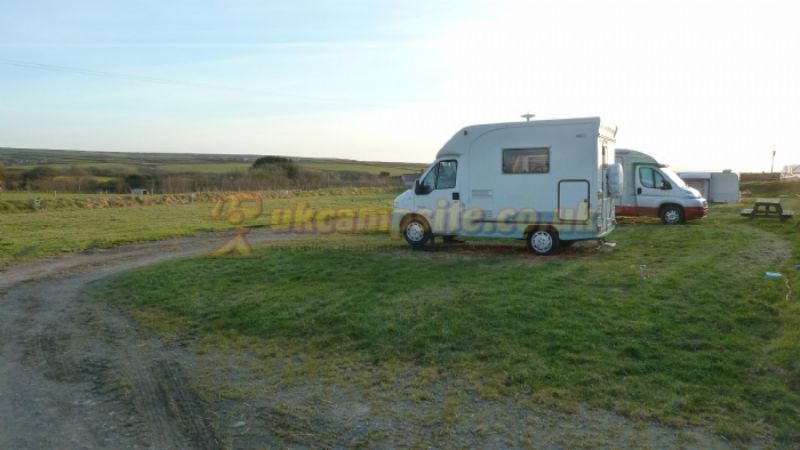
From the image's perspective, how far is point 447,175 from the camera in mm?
14352

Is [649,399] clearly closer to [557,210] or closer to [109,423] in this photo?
[109,423]

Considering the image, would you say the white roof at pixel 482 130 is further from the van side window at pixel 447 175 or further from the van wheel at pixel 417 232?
the van wheel at pixel 417 232

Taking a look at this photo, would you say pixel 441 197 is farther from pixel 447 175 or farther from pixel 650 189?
pixel 650 189

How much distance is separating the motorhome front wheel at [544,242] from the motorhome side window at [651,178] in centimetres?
939

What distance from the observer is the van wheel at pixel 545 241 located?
→ 1335 centimetres

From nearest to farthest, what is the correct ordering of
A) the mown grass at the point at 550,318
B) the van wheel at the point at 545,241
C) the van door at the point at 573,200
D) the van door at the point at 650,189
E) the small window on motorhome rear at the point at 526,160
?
1. the mown grass at the point at 550,318
2. the van door at the point at 573,200
3. the small window on motorhome rear at the point at 526,160
4. the van wheel at the point at 545,241
5. the van door at the point at 650,189

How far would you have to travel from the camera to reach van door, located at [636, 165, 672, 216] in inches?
823

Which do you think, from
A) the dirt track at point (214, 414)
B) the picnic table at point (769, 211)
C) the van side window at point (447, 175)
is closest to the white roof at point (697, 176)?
the picnic table at point (769, 211)

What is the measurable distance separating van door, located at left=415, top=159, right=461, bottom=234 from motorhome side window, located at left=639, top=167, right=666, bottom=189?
981 centimetres

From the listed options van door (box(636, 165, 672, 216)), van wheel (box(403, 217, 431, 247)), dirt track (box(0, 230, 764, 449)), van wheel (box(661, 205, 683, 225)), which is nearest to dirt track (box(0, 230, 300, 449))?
dirt track (box(0, 230, 764, 449))

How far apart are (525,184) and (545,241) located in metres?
1.31

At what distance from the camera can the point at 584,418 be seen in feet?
16.1

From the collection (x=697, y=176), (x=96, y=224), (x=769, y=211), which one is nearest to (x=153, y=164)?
(x=96, y=224)

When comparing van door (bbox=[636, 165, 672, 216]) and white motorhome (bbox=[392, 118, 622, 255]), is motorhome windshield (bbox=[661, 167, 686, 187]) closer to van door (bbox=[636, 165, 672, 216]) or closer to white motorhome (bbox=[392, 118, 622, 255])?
van door (bbox=[636, 165, 672, 216])
